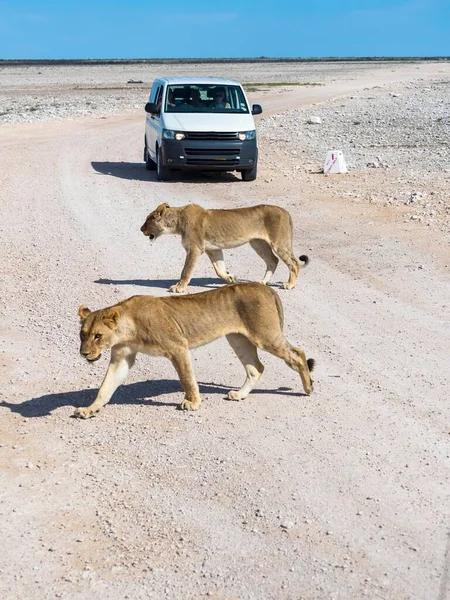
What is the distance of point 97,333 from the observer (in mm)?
7562

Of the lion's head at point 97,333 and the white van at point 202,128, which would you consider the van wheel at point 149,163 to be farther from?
the lion's head at point 97,333

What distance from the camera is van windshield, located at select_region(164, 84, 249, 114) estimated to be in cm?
2191

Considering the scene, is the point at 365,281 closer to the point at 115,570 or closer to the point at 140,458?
the point at 140,458

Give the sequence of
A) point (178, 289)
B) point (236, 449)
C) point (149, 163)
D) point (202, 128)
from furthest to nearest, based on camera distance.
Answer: point (149, 163)
point (202, 128)
point (178, 289)
point (236, 449)

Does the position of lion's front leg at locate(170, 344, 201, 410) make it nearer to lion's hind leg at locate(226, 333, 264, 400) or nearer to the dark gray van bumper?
lion's hind leg at locate(226, 333, 264, 400)

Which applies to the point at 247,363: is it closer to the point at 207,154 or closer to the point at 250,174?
the point at 207,154

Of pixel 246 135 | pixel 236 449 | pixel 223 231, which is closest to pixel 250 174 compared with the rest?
pixel 246 135

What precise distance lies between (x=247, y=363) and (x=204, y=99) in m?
14.7

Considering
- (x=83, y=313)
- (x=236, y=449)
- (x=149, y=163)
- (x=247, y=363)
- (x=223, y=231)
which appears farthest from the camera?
(x=149, y=163)

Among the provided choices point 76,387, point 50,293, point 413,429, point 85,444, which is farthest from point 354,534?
point 50,293

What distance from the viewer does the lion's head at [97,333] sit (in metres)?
7.56

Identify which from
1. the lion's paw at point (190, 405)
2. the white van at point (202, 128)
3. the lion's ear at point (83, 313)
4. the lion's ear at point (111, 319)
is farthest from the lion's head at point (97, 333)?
the white van at point (202, 128)

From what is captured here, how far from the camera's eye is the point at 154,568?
18.5 ft

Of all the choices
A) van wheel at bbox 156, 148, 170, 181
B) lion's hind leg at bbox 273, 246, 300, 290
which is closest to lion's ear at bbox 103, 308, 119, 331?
lion's hind leg at bbox 273, 246, 300, 290
